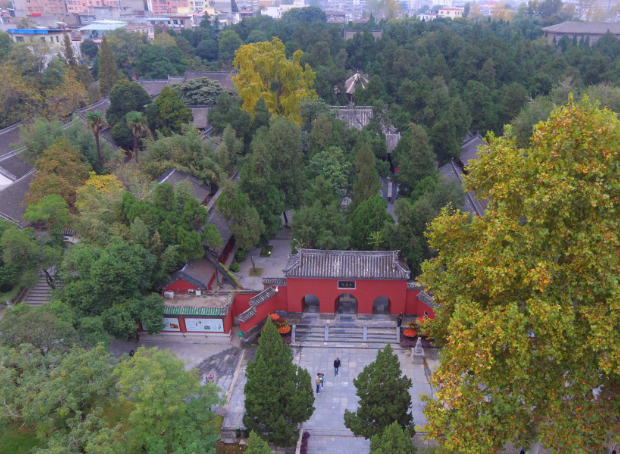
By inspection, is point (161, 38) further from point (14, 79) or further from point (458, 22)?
point (458, 22)

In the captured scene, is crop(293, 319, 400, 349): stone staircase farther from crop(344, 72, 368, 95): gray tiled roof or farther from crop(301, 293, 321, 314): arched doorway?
crop(344, 72, 368, 95): gray tiled roof

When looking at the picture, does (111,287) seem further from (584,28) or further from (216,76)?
(584,28)

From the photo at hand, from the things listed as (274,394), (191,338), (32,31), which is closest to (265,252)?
(191,338)

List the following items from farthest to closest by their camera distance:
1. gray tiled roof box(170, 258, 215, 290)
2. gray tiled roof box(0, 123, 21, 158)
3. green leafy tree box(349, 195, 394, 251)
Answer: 1. gray tiled roof box(0, 123, 21, 158)
2. green leafy tree box(349, 195, 394, 251)
3. gray tiled roof box(170, 258, 215, 290)

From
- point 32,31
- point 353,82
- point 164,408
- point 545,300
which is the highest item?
point 32,31

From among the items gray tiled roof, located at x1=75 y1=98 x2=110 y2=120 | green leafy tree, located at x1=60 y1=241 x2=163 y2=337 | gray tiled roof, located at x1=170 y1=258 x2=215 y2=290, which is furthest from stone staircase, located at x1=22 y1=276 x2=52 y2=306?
gray tiled roof, located at x1=75 y1=98 x2=110 y2=120

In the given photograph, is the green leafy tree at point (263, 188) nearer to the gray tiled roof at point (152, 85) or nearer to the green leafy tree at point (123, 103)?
the green leafy tree at point (123, 103)
